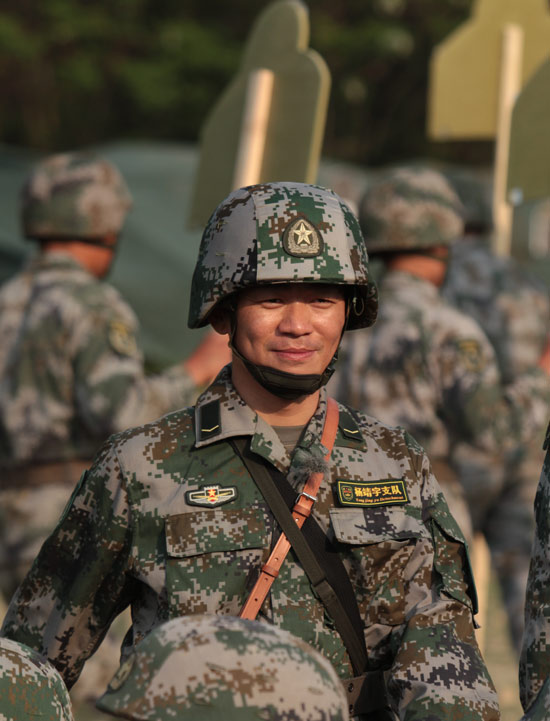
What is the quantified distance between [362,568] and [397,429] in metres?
0.39

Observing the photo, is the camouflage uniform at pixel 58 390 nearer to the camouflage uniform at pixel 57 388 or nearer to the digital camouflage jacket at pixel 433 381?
the camouflage uniform at pixel 57 388

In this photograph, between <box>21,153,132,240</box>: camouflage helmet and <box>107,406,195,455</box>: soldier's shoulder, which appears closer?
<box>107,406,195,455</box>: soldier's shoulder

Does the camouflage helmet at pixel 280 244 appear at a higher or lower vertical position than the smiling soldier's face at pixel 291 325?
higher

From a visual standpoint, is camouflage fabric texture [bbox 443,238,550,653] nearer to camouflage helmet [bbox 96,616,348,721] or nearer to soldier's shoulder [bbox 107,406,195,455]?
soldier's shoulder [bbox 107,406,195,455]

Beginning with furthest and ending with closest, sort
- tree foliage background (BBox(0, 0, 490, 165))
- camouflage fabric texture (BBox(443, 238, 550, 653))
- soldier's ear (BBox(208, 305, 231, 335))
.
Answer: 1. tree foliage background (BBox(0, 0, 490, 165))
2. camouflage fabric texture (BBox(443, 238, 550, 653))
3. soldier's ear (BBox(208, 305, 231, 335))

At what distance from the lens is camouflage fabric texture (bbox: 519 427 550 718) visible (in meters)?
3.36

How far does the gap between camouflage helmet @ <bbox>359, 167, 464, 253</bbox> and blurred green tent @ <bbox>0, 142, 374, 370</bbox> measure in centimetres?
342

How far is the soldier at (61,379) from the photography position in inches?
261

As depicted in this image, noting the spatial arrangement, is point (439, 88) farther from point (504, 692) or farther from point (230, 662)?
point (230, 662)

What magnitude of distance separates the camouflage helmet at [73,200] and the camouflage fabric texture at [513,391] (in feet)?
6.30

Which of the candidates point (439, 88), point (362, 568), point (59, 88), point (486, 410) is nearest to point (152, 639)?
point (362, 568)

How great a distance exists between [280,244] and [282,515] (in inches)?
23.6

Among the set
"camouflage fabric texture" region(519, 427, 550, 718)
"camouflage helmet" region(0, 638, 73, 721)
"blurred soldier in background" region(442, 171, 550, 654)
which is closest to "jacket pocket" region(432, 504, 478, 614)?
"camouflage fabric texture" region(519, 427, 550, 718)

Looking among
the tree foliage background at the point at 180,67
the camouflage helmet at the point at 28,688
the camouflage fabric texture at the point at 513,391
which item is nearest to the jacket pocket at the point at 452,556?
the camouflage helmet at the point at 28,688
